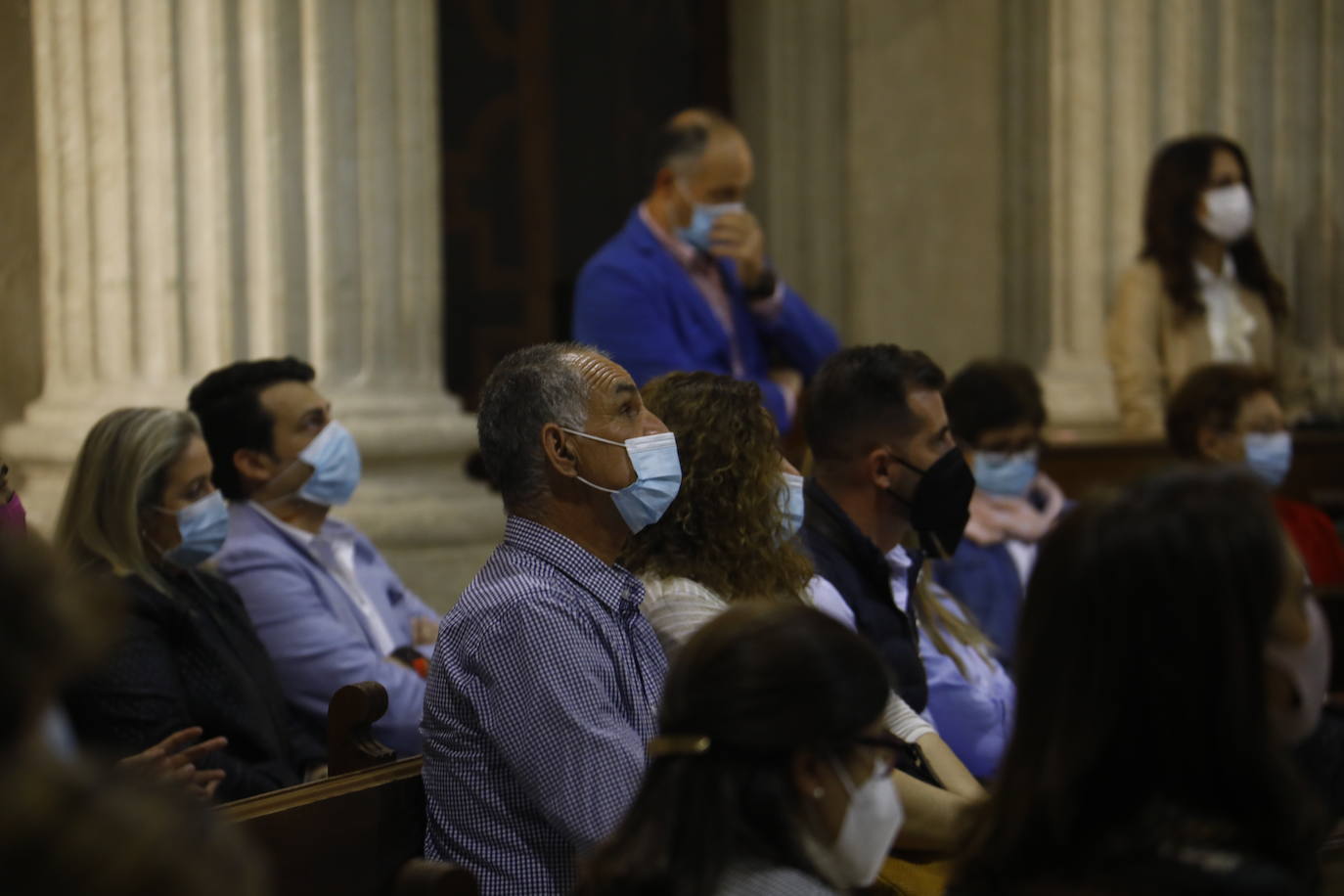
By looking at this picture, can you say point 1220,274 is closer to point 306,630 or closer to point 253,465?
point 253,465

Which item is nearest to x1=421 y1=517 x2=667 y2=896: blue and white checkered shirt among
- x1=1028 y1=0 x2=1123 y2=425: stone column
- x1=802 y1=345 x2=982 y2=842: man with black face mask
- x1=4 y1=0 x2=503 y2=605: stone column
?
x1=802 y1=345 x2=982 y2=842: man with black face mask

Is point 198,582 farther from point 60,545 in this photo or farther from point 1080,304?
point 1080,304

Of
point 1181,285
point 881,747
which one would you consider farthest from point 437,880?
point 1181,285

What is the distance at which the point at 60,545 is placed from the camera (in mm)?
3230

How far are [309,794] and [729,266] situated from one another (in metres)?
2.88

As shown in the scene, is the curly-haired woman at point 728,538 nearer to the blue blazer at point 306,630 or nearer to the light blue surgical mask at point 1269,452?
the blue blazer at point 306,630

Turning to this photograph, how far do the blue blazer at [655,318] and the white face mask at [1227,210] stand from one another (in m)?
1.77

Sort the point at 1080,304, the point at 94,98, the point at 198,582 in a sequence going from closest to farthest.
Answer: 1. the point at 198,582
2. the point at 94,98
3. the point at 1080,304

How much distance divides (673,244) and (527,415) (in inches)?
89.8

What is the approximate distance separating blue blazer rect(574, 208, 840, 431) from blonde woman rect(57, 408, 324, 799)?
1451 millimetres

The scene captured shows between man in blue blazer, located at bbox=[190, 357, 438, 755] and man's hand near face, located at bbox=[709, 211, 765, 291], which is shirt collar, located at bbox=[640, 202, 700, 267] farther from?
man in blue blazer, located at bbox=[190, 357, 438, 755]

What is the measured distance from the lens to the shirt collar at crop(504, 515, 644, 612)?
7.98 ft

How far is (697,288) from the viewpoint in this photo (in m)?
4.74

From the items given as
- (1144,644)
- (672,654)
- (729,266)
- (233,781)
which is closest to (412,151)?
(729,266)
